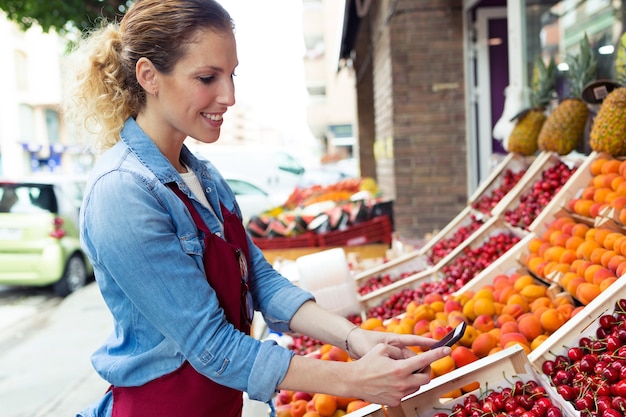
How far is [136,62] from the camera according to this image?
1.45m

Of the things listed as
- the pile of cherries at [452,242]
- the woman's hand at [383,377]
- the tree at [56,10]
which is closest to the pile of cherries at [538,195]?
the pile of cherries at [452,242]

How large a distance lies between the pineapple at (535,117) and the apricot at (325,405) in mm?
2420

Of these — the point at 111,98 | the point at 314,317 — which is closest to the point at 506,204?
the point at 314,317

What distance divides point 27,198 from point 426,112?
5.62 meters

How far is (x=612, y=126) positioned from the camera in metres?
2.82

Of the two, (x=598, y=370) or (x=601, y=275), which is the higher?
(x=601, y=275)

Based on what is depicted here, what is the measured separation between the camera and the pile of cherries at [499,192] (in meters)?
3.92

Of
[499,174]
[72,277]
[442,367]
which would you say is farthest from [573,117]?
[72,277]

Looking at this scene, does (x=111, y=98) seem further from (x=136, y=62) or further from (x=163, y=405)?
(x=163, y=405)

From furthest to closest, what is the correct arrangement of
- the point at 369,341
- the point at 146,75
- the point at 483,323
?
the point at 483,323 → the point at 369,341 → the point at 146,75

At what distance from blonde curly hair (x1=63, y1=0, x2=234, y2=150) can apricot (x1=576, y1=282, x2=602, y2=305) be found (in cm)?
160

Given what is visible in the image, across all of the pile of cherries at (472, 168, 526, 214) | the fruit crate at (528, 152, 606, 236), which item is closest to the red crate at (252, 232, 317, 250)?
the pile of cherries at (472, 168, 526, 214)

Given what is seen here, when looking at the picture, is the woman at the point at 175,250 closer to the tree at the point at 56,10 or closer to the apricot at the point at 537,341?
the apricot at the point at 537,341

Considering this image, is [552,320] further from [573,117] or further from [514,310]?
[573,117]
